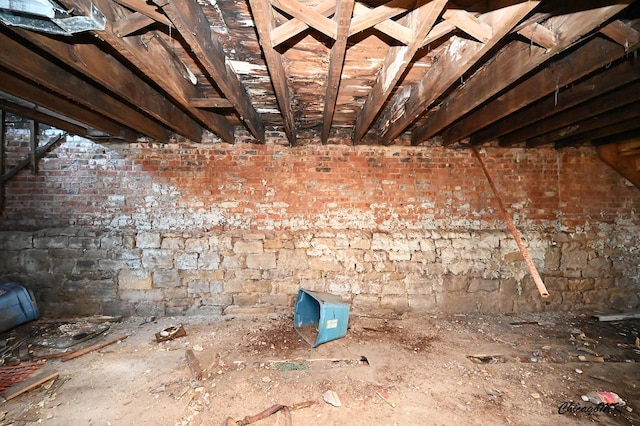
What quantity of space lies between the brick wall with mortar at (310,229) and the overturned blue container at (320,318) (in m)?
0.39

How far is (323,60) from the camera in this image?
1.97 meters

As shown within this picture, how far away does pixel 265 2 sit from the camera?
Answer: 48.7 inches

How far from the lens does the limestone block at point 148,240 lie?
11.5 feet

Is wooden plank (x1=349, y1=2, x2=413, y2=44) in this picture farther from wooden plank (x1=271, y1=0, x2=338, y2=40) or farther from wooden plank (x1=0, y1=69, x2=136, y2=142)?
wooden plank (x1=0, y1=69, x2=136, y2=142)

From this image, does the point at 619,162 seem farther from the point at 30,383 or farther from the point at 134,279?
the point at 30,383

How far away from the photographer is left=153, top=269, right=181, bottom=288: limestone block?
3531 mm

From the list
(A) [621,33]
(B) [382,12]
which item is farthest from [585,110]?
(B) [382,12]

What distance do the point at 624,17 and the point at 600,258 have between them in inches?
146

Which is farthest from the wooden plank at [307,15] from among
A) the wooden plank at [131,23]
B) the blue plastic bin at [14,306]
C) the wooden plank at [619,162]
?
the wooden plank at [619,162]

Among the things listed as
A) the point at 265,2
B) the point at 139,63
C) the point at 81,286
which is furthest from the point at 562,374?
the point at 81,286

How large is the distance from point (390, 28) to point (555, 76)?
1404mm

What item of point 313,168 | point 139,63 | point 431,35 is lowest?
point 313,168

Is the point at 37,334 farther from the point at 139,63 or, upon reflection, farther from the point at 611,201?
the point at 611,201

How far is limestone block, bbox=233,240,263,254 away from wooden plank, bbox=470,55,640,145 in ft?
11.0
